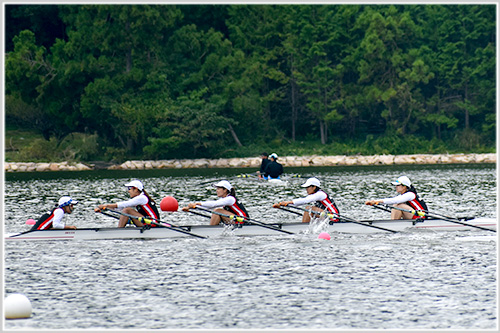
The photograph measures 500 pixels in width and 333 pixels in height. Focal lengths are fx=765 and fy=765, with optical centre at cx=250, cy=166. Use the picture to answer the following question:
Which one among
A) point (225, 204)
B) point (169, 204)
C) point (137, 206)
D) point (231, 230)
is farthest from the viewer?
point (169, 204)

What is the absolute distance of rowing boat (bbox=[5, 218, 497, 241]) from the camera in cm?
2017

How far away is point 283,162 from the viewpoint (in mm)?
62531

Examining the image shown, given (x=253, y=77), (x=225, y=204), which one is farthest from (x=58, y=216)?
(x=253, y=77)

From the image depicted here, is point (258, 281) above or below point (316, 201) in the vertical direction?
below

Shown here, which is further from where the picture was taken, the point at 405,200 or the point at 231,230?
the point at 405,200

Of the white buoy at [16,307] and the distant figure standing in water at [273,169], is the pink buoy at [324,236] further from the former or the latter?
the distant figure standing in water at [273,169]

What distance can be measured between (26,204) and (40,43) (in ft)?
146

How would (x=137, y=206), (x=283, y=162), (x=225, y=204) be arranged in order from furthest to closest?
(x=283, y=162) → (x=137, y=206) → (x=225, y=204)

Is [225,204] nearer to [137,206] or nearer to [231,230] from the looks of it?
[231,230]

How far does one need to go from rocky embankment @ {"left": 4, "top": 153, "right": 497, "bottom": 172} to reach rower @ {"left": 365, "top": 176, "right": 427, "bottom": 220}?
130ft

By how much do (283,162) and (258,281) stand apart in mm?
46095

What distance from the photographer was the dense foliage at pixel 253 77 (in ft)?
202

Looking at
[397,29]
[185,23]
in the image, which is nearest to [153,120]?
[185,23]

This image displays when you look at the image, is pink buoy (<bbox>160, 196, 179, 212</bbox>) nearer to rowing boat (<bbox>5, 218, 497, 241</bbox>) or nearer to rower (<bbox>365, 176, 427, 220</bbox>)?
rowing boat (<bbox>5, 218, 497, 241</bbox>)
